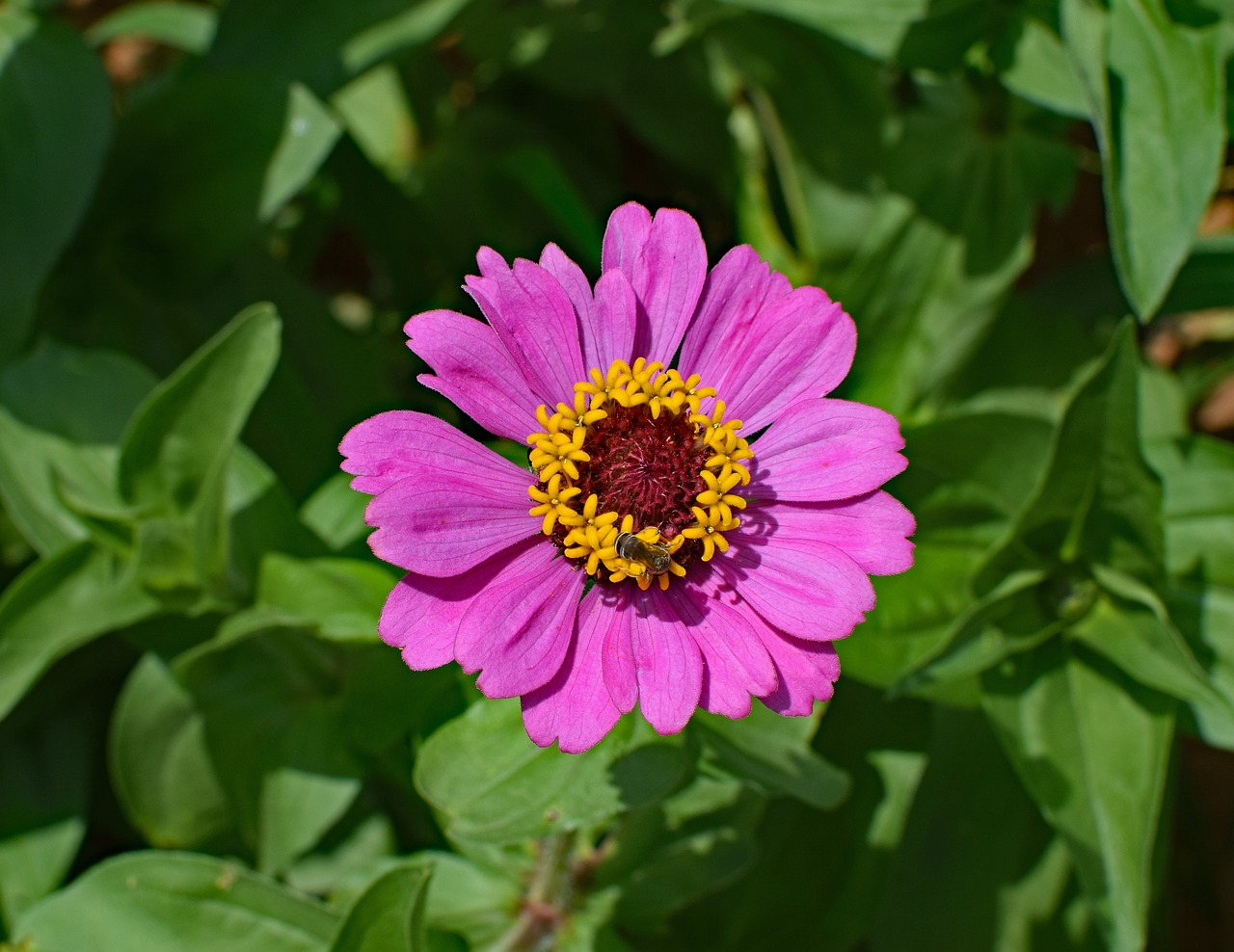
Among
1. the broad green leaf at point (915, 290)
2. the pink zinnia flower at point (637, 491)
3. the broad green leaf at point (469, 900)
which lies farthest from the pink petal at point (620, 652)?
the broad green leaf at point (915, 290)

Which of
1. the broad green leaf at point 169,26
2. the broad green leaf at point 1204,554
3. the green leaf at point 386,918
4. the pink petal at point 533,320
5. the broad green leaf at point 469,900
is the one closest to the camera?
the pink petal at point 533,320

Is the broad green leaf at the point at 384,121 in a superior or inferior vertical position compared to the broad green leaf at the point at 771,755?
superior

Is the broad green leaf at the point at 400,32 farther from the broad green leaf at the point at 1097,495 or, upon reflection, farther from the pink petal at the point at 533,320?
the broad green leaf at the point at 1097,495

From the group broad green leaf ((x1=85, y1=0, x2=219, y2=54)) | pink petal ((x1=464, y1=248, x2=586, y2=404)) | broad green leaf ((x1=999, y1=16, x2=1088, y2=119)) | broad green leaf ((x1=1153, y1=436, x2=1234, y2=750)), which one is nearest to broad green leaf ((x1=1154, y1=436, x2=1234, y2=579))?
broad green leaf ((x1=1153, y1=436, x2=1234, y2=750))

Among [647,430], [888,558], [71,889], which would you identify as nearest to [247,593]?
[71,889]

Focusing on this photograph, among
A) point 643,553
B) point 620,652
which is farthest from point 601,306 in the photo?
point 620,652

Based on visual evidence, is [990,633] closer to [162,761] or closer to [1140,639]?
[1140,639]

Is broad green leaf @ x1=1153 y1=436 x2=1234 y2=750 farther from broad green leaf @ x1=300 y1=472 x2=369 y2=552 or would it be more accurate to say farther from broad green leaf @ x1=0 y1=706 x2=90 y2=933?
broad green leaf @ x1=0 y1=706 x2=90 y2=933
